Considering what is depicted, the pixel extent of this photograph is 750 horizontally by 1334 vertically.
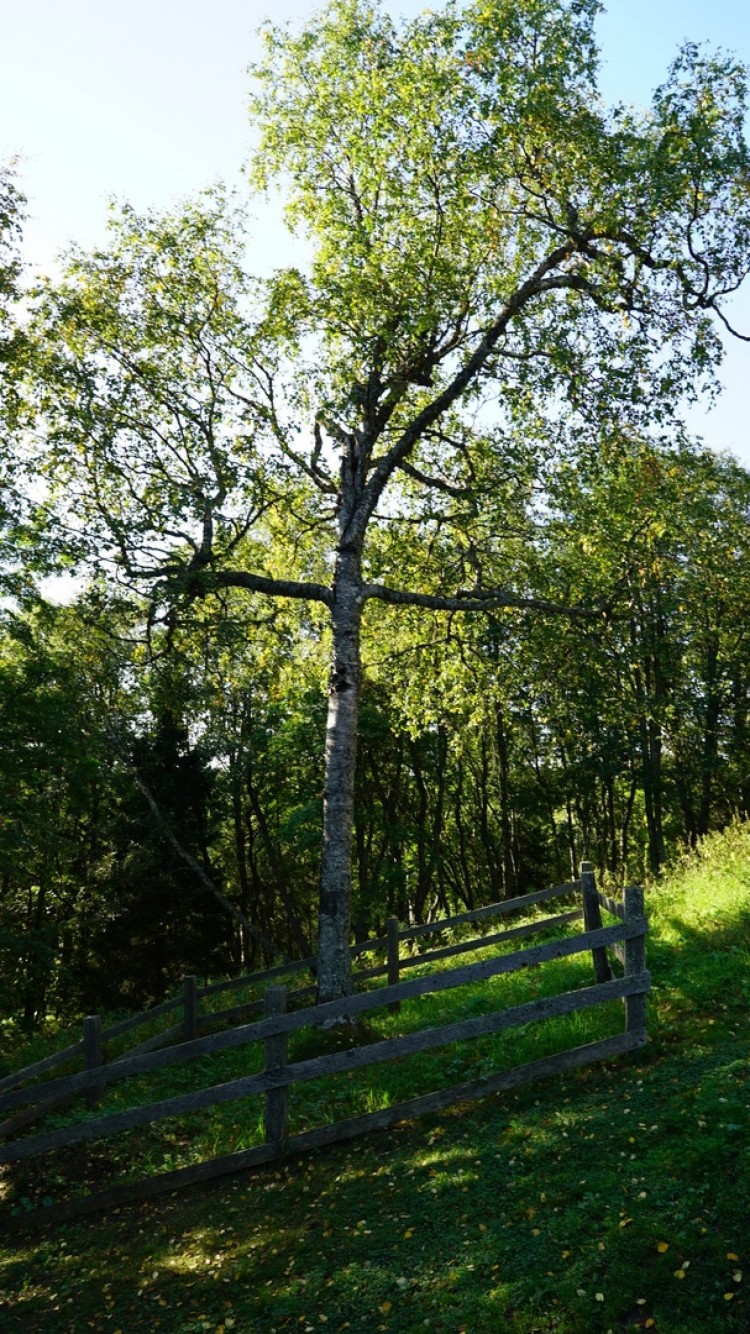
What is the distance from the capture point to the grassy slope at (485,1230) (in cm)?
528

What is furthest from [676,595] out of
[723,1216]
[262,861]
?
[262,861]

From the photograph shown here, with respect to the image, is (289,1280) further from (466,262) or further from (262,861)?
(262,861)

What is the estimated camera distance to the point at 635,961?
28.5 feet

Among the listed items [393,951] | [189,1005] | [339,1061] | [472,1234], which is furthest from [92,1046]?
[472,1234]

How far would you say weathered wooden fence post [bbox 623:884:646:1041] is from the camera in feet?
28.2

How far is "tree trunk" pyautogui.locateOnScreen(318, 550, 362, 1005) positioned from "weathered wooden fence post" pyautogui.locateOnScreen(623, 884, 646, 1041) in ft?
14.4

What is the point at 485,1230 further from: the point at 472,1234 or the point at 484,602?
the point at 484,602

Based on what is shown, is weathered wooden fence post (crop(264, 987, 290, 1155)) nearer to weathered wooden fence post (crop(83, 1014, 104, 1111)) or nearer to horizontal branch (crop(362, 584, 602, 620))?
weathered wooden fence post (crop(83, 1014, 104, 1111))

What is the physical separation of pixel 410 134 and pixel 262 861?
106 feet

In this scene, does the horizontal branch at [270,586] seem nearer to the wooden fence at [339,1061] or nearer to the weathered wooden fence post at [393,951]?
the weathered wooden fence post at [393,951]

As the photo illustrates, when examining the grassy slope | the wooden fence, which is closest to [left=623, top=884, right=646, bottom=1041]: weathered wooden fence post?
the wooden fence

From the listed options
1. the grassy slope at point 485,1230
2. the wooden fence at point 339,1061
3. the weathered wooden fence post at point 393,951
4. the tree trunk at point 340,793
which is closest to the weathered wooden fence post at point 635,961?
the wooden fence at point 339,1061

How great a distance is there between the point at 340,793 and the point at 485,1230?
7.10 meters

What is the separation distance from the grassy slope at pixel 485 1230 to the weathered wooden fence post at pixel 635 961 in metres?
0.28
